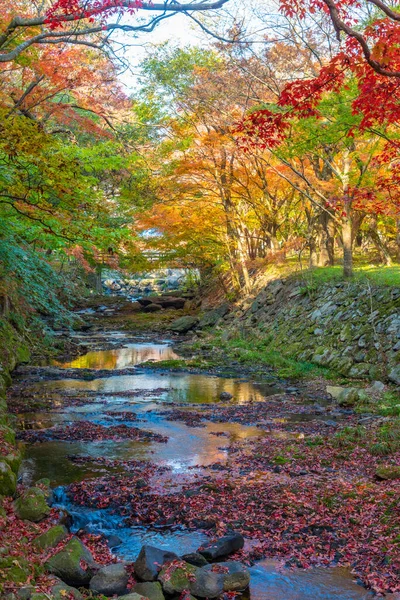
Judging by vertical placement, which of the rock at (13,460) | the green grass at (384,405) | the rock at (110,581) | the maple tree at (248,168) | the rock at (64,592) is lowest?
the green grass at (384,405)

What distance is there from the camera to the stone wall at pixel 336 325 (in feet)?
50.0

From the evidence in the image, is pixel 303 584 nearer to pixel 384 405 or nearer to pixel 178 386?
pixel 384 405

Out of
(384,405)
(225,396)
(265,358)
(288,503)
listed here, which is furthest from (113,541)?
(265,358)

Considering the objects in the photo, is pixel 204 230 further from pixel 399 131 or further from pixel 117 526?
pixel 117 526

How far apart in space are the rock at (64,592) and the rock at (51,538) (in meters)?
0.92

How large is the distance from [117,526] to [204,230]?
23440 millimetres

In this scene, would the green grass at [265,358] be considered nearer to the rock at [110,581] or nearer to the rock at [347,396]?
the rock at [347,396]

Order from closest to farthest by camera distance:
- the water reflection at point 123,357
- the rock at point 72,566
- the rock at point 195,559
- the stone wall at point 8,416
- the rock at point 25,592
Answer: the rock at point 25,592 → the rock at point 72,566 → the rock at point 195,559 → the stone wall at point 8,416 → the water reflection at point 123,357

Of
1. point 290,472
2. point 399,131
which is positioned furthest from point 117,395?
point 399,131

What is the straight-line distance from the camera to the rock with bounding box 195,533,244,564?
19.6 ft

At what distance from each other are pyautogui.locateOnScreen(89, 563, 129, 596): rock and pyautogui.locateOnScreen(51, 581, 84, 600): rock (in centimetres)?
27

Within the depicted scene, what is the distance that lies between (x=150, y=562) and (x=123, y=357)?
17.1m

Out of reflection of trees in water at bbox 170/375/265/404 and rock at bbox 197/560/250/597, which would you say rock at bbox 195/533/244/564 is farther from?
reflection of trees in water at bbox 170/375/265/404

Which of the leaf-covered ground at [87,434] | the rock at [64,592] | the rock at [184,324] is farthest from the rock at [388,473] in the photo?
the rock at [184,324]
